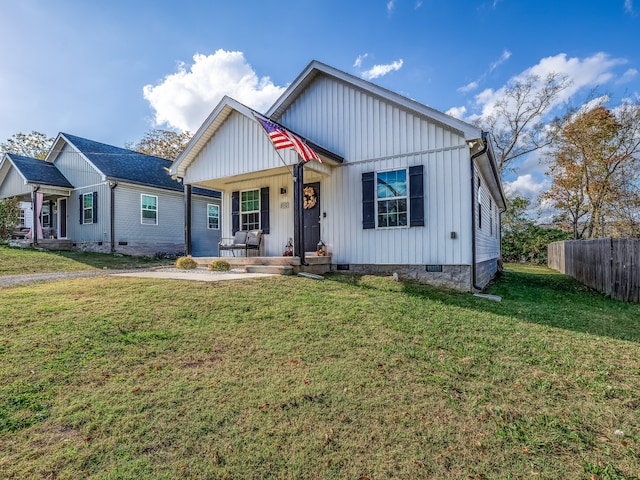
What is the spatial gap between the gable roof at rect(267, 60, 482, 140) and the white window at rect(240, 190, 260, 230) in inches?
99.8

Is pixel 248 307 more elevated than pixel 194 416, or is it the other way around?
pixel 248 307

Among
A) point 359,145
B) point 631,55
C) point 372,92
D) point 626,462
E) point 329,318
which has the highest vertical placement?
point 631,55

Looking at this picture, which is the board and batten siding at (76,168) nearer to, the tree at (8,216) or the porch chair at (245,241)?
the tree at (8,216)

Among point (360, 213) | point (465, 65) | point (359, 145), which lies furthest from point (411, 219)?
point (465, 65)

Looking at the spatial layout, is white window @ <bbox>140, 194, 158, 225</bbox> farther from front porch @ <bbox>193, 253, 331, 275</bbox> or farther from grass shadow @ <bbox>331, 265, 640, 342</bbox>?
grass shadow @ <bbox>331, 265, 640, 342</bbox>

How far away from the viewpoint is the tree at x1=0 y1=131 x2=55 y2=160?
27.3 meters

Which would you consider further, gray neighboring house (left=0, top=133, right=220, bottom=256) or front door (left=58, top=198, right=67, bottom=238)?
front door (left=58, top=198, right=67, bottom=238)

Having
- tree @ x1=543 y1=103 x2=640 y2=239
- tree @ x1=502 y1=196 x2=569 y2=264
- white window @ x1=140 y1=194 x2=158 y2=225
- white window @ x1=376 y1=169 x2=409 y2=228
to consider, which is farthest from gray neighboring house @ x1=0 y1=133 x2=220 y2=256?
tree @ x1=543 y1=103 x2=640 y2=239

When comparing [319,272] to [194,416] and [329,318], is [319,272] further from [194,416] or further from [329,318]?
[194,416]

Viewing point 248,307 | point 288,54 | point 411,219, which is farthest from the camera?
point 288,54

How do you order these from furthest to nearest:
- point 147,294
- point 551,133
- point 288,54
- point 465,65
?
1. point 551,133
2. point 465,65
3. point 288,54
4. point 147,294

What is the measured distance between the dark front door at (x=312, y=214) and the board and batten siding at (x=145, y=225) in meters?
9.73

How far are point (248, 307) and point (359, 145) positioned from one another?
17.9 feet

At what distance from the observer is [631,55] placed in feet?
53.5
